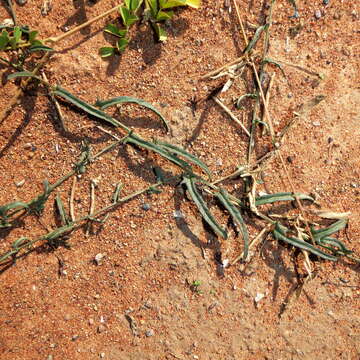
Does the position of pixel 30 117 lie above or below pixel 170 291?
above

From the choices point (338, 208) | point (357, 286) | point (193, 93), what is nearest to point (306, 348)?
point (357, 286)

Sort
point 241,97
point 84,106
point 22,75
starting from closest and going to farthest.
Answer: point 22,75 → point 84,106 → point 241,97

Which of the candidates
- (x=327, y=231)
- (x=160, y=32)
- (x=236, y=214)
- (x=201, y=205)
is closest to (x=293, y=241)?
(x=327, y=231)

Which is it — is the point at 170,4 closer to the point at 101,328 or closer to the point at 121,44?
the point at 121,44

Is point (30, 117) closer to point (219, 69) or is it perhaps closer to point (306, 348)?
point (219, 69)

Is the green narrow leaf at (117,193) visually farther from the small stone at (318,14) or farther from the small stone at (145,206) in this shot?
the small stone at (318,14)

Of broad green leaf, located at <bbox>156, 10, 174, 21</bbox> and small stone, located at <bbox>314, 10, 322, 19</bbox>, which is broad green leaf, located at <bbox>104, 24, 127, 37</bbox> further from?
small stone, located at <bbox>314, 10, 322, 19</bbox>

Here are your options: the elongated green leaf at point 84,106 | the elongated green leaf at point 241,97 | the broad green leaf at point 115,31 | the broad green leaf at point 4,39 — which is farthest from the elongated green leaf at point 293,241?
the broad green leaf at point 4,39

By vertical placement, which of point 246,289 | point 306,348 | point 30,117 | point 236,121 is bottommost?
point 306,348
